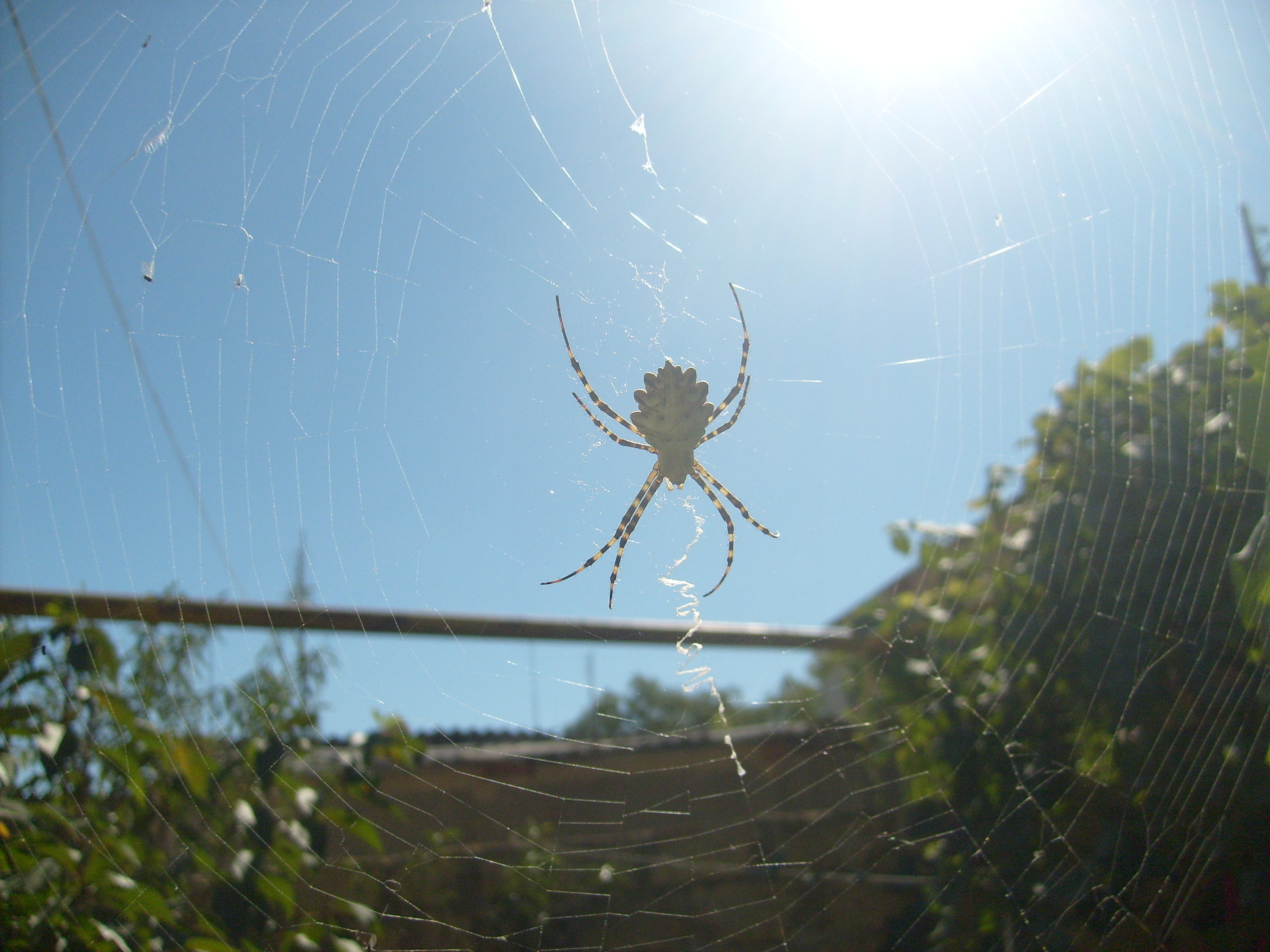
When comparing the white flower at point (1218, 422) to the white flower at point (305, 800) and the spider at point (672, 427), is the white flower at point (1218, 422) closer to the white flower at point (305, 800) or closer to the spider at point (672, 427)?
the spider at point (672, 427)

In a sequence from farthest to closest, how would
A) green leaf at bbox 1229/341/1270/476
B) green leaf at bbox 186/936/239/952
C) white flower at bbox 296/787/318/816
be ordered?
green leaf at bbox 1229/341/1270/476, white flower at bbox 296/787/318/816, green leaf at bbox 186/936/239/952

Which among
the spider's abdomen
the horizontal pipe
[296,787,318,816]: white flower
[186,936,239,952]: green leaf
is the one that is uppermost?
the spider's abdomen

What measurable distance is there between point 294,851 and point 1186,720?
281 centimetres

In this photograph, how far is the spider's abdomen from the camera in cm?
348

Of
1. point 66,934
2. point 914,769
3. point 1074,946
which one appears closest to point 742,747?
point 914,769

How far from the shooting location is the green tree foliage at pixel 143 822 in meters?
1.57

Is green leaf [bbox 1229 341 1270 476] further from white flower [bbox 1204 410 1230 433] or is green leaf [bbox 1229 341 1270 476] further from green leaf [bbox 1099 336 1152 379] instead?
green leaf [bbox 1099 336 1152 379]

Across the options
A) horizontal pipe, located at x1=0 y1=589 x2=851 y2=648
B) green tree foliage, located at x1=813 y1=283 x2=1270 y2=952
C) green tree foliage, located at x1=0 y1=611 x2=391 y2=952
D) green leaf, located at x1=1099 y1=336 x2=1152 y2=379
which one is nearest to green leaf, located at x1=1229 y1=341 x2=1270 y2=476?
green tree foliage, located at x1=813 y1=283 x2=1270 y2=952

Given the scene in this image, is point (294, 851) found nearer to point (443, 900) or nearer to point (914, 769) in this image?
point (443, 900)

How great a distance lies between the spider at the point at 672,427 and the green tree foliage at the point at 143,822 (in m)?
1.54

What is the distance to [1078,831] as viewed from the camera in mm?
2666

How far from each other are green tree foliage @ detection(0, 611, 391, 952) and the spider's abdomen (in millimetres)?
2095

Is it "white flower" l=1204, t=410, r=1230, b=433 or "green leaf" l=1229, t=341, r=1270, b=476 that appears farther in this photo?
"white flower" l=1204, t=410, r=1230, b=433

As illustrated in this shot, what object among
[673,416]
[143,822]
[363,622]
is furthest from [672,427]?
[143,822]
